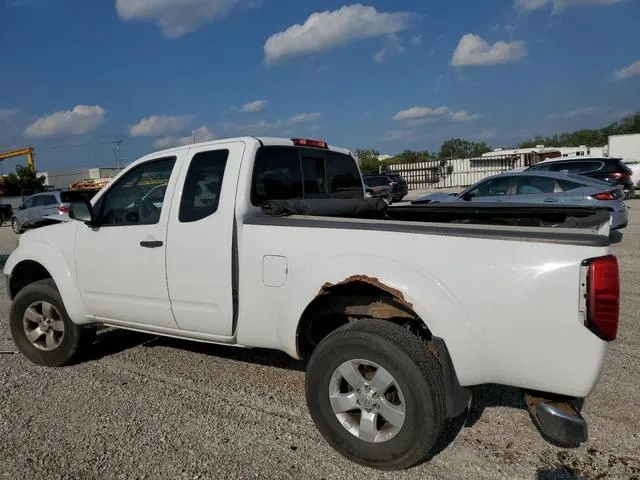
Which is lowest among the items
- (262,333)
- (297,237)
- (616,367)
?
(616,367)

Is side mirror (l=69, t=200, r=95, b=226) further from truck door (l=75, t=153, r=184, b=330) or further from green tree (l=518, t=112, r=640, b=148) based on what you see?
green tree (l=518, t=112, r=640, b=148)

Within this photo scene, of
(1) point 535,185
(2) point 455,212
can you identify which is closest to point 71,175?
(1) point 535,185

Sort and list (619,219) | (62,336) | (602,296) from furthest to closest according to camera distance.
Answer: (619,219) → (62,336) → (602,296)

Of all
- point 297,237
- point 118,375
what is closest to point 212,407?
point 118,375

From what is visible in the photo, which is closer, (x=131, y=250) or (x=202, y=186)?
(x=202, y=186)

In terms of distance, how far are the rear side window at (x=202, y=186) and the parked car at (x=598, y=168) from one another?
14.1 m

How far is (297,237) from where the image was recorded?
324cm

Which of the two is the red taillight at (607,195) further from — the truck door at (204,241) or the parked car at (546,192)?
the truck door at (204,241)

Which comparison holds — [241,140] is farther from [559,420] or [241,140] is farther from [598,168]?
[598,168]

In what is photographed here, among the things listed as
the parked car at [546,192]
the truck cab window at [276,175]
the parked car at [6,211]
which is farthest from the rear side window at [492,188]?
the parked car at [6,211]

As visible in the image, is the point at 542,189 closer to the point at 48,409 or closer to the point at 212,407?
the point at 212,407

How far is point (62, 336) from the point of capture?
4621mm

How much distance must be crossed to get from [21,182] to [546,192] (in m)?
49.5

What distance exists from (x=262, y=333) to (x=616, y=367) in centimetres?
296
